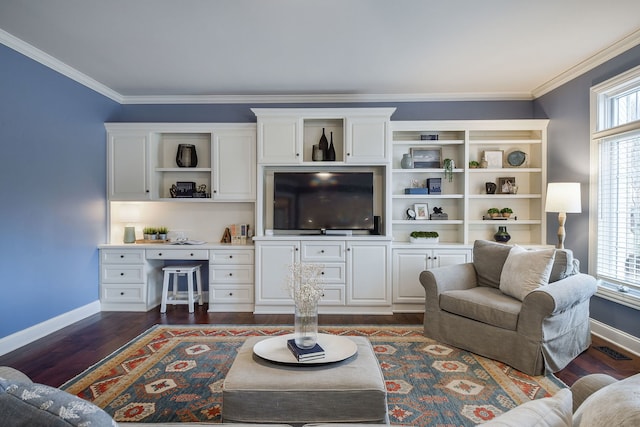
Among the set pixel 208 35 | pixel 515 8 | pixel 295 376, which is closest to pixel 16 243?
pixel 208 35

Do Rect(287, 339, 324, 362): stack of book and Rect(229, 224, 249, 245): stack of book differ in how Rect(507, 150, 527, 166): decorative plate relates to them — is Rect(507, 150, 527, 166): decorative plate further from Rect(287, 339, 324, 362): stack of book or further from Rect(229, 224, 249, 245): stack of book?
Rect(287, 339, 324, 362): stack of book

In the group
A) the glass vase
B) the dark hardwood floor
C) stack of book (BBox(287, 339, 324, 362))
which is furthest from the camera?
the dark hardwood floor

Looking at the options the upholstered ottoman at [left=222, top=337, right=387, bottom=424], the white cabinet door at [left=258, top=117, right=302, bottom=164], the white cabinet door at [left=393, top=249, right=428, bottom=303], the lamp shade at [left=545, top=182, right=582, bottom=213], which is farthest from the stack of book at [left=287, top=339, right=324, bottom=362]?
the lamp shade at [left=545, top=182, right=582, bottom=213]

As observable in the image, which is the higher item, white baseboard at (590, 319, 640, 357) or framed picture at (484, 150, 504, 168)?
framed picture at (484, 150, 504, 168)

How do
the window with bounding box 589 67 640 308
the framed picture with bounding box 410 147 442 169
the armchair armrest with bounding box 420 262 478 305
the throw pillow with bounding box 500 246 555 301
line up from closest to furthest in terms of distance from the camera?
the throw pillow with bounding box 500 246 555 301
the window with bounding box 589 67 640 308
the armchair armrest with bounding box 420 262 478 305
the framed picture with bounding box 410 147 442 169

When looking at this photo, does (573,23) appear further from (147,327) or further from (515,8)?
(147,327)

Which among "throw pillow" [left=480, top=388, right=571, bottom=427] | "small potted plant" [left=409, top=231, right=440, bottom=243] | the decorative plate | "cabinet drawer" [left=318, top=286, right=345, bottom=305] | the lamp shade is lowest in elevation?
"cabinet drawer" [left=318, top=286, right=345, bottom=305]

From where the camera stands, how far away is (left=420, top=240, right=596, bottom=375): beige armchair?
8.76 ft

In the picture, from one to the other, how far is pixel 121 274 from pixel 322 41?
3.46 metres

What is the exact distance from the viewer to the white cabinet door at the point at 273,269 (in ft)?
14.0

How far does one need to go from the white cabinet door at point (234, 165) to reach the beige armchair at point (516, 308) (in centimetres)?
237

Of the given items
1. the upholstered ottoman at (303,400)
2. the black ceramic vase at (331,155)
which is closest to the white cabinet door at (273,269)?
the black ceramic vase at (331,155)

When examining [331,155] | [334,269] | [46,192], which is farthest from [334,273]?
[46,192]

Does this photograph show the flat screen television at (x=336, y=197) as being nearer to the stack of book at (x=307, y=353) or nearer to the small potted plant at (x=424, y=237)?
the small potted plant at (x=424, y=237)
